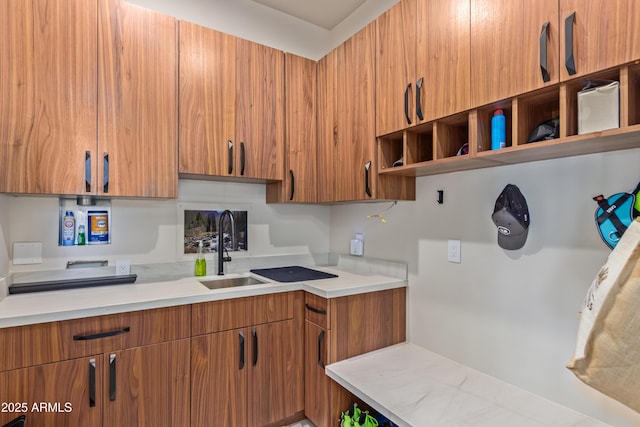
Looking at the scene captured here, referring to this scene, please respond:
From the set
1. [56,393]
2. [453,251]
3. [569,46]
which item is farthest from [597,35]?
[56,393]

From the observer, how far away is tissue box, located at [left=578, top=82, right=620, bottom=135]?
0.99 metres

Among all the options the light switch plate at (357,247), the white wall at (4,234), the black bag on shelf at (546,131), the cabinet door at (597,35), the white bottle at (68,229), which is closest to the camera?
the cabinet door at (597,35)

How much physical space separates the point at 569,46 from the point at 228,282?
213 cm

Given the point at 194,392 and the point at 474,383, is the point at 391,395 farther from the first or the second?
the point at 194,392

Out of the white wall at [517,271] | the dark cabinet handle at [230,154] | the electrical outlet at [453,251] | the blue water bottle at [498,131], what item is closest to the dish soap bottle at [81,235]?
the dark cabinet handle at [230,154]

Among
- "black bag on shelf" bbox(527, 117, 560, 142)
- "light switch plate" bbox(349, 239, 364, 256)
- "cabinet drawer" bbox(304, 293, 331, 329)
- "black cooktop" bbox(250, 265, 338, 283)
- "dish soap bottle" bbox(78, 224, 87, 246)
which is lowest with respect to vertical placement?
"cabinet drawer" bbox(304, 293, 331, 329)

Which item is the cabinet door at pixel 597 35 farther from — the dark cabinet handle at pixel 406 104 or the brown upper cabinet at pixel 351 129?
the brown upper cabinet at pixel 351 129

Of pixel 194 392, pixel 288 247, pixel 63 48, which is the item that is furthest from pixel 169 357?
pixel 63 48

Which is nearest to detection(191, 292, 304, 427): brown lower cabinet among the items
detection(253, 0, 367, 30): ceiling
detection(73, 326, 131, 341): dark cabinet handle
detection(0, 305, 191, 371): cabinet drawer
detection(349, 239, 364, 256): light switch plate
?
detection(0, 305, 191, 371): cabinet drawer

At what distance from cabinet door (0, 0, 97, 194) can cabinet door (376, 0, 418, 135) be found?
1528 mm

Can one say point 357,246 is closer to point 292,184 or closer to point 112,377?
point 292,184

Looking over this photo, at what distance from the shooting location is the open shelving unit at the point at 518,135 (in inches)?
39.5

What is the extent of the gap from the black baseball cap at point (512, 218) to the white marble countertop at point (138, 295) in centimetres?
73

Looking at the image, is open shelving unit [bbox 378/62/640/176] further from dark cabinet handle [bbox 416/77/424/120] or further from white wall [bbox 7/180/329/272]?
white wall [bbox 7/180/329/272]
